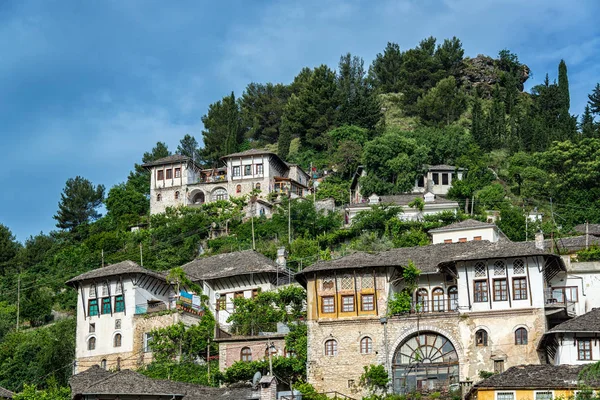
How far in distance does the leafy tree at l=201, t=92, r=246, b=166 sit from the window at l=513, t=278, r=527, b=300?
52.4 metres

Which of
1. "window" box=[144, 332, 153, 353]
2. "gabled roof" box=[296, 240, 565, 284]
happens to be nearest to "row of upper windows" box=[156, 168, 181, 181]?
"window" box=[144, 332, 153, 353]

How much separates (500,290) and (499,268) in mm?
1114

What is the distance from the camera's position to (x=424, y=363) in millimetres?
51031

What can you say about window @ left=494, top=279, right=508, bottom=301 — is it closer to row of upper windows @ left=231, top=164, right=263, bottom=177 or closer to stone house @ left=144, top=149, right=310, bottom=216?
stone house @ left=144, top=149, right=310, bottom=216

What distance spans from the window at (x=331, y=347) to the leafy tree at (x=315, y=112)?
165 ft

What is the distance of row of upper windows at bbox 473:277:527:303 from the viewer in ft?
166

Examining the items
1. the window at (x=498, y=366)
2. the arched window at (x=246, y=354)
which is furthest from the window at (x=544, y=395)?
the arched window at (x=246, y=354)

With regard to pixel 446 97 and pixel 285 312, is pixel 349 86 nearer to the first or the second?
pixel 446 97

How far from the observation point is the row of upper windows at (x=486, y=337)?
163 feet

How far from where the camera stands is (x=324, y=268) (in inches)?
2085

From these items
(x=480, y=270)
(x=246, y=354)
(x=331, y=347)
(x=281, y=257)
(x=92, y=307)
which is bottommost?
(x=246, y=354)

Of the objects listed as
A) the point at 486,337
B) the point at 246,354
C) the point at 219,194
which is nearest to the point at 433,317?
the point at 486,337

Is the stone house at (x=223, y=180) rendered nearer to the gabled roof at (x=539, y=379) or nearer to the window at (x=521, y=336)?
the window at (x=521, y=336)

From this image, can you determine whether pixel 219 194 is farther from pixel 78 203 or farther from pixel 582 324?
pixel 582 324
